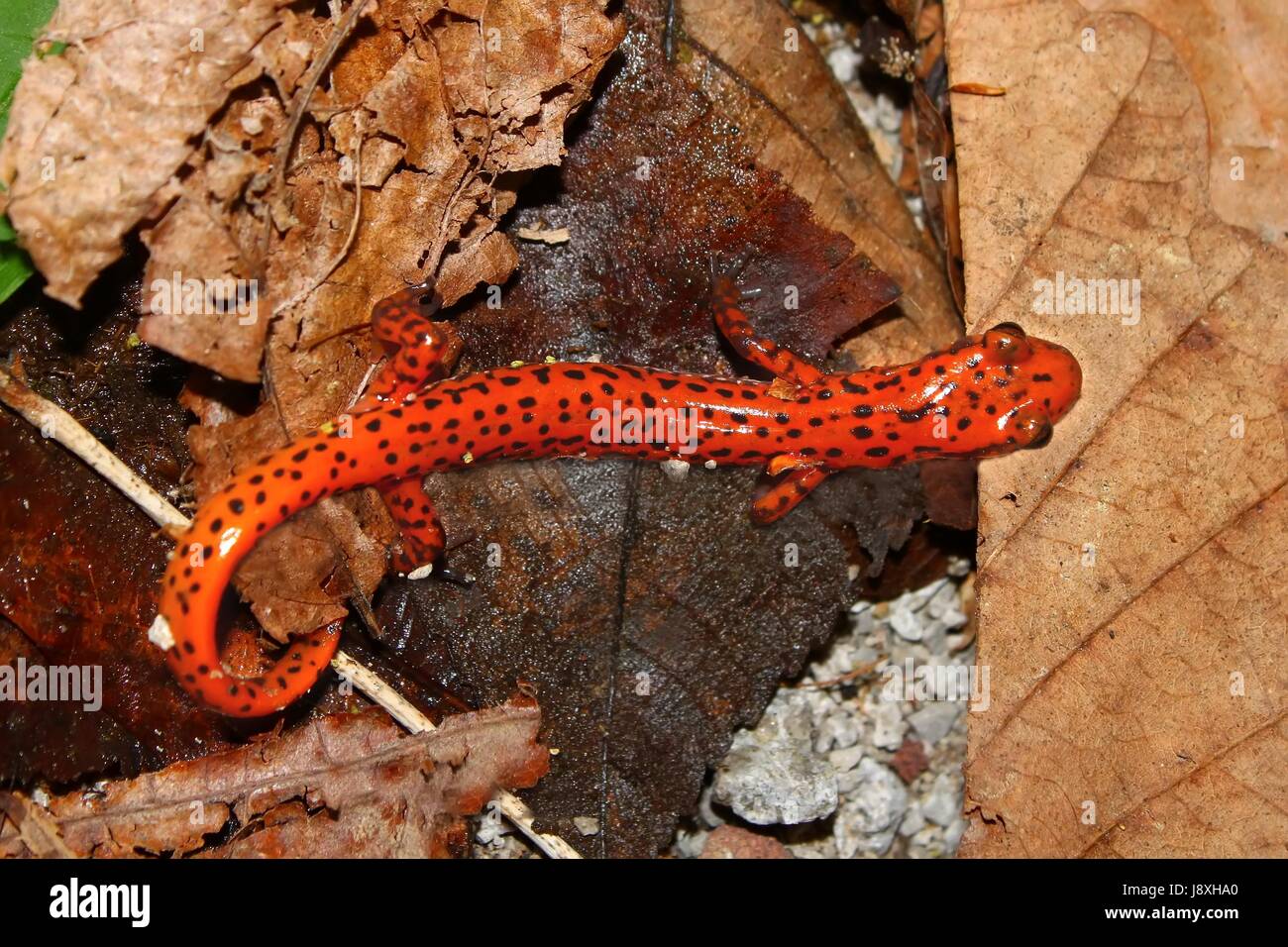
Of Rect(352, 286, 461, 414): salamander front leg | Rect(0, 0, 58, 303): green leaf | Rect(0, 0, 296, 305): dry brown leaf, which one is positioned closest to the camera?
Rect(0, 0, 296, 305): dry brown leaf

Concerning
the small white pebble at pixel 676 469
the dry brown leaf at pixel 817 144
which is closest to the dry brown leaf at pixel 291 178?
the dry brown leaf at pixel 817 144

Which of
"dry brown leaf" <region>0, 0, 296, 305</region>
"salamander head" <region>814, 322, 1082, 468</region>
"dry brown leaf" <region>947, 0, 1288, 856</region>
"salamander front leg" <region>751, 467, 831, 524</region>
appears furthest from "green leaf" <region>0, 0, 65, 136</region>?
"dry brown leaf" <region>947, 0, 1288, 856</region>

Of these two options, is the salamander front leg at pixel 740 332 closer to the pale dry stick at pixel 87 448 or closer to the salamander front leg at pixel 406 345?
the salamander front leg at pixel 406 345

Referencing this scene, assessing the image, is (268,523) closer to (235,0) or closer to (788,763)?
(235,0)

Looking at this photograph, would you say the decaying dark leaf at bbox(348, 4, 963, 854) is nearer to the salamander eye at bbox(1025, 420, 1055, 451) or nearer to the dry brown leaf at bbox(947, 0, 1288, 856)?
the dry brown leaf at bbox(947, 0, 1288, 856)

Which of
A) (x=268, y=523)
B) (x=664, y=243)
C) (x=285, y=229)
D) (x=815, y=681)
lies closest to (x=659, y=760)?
(x=815, y=681)

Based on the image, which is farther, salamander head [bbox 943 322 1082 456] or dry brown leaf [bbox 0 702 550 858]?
salamander head [bbox 943 322 1082 456]
